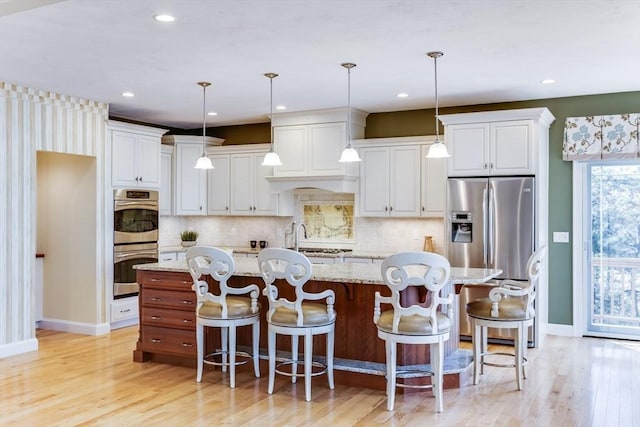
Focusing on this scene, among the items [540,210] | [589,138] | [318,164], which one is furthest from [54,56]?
[589,138]

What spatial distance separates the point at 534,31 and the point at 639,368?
3074mm

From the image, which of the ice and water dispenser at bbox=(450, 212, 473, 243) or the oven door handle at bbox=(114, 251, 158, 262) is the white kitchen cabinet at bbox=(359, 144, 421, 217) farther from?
the oven door handle at bbox=(114, 251, 158, 262)

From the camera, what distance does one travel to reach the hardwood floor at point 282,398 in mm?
3793

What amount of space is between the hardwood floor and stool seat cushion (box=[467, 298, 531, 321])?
1.85 ft

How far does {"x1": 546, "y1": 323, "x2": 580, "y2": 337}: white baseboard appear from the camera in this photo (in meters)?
6.32

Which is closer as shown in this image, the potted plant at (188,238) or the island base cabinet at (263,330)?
the island base cabinet at (263,330)

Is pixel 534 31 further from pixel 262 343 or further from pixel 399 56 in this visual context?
pixel 262 343

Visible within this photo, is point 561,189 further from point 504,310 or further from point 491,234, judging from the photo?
point 504,310

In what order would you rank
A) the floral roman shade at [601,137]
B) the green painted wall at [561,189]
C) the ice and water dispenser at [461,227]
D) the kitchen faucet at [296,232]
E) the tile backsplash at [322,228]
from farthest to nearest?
1. the kitchen faucet at [296,232]
2. the tile backsplash at [322,228]
3. the green painted wall at [561,189]
4. the ice and water dispenser at [461,227]
5. the floral roman shade at [601,137]

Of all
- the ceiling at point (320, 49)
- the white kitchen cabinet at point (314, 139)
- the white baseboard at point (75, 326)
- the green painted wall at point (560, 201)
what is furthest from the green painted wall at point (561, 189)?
the white baseboard at point (75, 326)

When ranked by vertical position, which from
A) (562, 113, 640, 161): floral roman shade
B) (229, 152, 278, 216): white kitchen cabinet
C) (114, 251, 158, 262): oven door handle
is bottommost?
(114, 251, 158, 262): oven door handle

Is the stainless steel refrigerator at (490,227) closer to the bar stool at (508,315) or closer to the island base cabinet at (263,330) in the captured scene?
the bar stool at (508,315)

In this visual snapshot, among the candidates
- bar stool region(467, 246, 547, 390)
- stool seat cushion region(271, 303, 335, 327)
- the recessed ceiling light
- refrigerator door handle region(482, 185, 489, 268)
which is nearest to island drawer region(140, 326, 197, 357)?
stool seat cushion region(271, 303, 335, 327)

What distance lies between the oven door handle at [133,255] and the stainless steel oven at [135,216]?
0.14 metres
